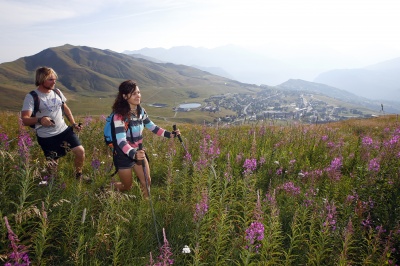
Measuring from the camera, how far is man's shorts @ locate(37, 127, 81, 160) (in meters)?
6.51

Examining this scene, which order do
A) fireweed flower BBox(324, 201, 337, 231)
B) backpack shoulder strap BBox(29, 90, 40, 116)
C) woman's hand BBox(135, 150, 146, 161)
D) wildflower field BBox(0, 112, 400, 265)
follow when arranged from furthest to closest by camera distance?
backpack shoulder strap BBox(29, 90, 40, 116), woman's hand BBox(135, 150, 146, 161), fireweed flower BBox(324, 201, 337, 231), wildflower field BBox(0, 112, 400, 265)

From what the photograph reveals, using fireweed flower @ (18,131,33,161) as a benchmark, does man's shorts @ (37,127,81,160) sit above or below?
below

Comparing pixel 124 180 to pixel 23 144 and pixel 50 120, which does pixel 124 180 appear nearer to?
pixel 50 120

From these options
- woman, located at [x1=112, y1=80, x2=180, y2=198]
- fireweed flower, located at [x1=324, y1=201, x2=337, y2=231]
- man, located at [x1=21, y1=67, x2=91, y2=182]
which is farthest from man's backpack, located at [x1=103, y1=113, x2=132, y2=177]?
fireweed flower, located at [x1=324, y1=201, x2=337, y2=231]

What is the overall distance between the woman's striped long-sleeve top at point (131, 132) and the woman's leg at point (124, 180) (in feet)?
2.08

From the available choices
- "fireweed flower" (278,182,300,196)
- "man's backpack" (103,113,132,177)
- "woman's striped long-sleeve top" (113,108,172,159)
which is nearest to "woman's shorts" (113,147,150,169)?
"man's backpack" (103,113,132,177)

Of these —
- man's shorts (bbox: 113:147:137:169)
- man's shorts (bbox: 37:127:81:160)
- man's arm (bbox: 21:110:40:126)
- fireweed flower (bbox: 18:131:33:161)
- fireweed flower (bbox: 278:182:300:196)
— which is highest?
man's arm (bbox: 21:110:40:126)

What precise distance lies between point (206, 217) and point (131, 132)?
2.72 metres

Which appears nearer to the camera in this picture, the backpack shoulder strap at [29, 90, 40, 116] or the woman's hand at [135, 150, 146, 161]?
the woman's hand at [135, 150, 146, 161]

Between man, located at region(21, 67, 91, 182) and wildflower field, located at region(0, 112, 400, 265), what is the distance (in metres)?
0.51

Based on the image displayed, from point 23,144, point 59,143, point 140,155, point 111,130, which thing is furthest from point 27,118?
point 140,155

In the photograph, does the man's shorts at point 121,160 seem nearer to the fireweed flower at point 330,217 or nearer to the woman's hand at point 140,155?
the woman's hand at point 140,155

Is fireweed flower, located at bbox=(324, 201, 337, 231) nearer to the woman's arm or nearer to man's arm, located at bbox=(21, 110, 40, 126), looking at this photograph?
the woman's arm

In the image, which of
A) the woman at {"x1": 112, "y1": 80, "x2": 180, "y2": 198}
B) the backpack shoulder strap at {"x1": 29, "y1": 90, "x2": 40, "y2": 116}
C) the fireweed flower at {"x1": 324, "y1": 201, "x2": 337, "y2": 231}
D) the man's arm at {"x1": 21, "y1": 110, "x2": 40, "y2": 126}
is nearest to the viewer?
the fireweed flower at {"x1": 324, "y1": 201, "x2": 337, "y2": 231}
